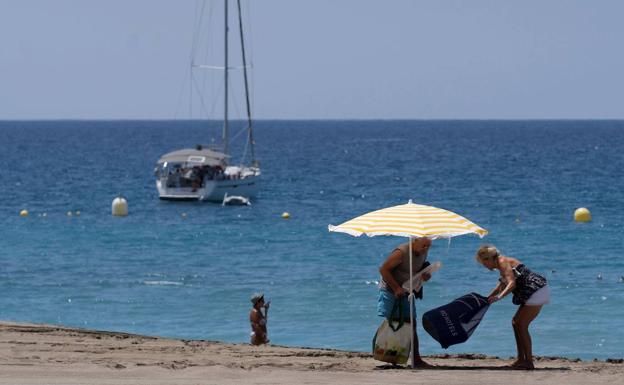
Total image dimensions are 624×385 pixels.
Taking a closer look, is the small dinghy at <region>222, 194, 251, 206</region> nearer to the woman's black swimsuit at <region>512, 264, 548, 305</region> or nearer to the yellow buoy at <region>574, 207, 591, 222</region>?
the yellow buoy at <region>574, 207, 591, 222</region>

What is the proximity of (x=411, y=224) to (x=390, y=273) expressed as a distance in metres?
0.52

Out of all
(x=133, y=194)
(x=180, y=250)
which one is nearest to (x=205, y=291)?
(x=180, y=250)

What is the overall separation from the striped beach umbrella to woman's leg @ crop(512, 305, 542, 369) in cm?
89

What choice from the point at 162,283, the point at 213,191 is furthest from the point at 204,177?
the point at 162,283

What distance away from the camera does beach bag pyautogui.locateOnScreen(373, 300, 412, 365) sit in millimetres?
11625

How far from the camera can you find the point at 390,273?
37.7 feet

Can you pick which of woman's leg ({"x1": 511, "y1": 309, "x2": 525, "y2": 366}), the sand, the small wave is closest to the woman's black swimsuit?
woman's leg ({"x1": 511, "y1": 309, "x2": 525, "y2": 366})

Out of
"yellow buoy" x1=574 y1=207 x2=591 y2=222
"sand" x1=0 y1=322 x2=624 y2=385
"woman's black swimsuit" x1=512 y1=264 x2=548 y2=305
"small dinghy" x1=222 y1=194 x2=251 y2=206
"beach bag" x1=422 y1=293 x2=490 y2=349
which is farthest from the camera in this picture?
"small dinghy" x1=222 y1=194 x2=251 y2=206

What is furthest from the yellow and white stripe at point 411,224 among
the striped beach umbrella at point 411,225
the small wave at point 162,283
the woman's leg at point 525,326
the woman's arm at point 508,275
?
the small wave at point 162,283

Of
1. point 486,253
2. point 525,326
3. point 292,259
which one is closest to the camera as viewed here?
point 486,253

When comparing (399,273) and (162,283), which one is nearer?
(399,273)

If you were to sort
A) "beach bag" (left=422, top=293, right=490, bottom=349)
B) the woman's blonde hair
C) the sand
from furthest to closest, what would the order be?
1. "beach bag" (left=422, top=293, right=490, bottom=349)
2. the woman's blonde hair
3. the sand

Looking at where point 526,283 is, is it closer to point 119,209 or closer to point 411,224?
point 411,224
